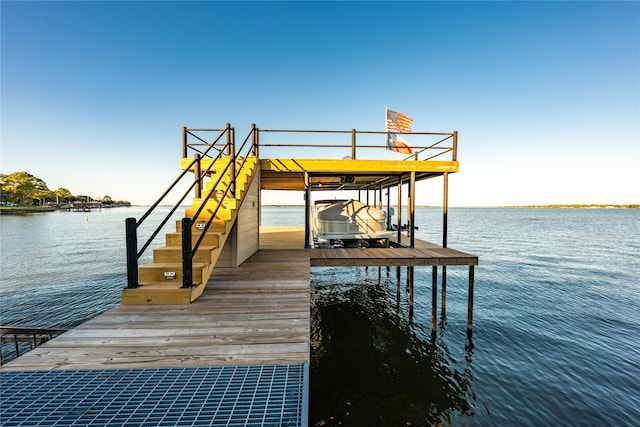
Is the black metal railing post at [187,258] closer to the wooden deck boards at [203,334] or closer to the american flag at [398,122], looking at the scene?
the wooden deck boards at [203,334]

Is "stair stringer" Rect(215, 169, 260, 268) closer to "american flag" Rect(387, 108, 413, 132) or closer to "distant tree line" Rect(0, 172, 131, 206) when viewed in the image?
"american flag" Rect(387, 108, 413, 132)

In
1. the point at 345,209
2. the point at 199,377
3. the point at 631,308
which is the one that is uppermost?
the point at 345,209

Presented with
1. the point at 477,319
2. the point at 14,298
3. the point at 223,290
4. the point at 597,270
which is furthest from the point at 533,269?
the point at 14,298

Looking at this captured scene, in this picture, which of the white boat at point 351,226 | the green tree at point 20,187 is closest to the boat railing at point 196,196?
the white boat at point 351,226

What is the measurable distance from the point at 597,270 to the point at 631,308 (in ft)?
34.6

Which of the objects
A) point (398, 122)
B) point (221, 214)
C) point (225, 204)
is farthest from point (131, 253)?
point (398, 122)

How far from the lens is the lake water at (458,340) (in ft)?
22.3

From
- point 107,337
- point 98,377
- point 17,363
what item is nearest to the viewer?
point 98,377

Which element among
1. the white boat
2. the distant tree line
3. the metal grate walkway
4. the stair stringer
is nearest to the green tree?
the distant tree line

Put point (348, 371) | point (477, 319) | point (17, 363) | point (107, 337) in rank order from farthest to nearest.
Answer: point (477, 319)
point (348, 371)
point (107, 337)
point (17, 363)

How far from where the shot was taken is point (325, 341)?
33.0 feet

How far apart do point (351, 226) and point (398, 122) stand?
4.51m

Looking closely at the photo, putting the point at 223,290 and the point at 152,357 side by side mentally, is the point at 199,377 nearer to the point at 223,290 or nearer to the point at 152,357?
the point at 152,357

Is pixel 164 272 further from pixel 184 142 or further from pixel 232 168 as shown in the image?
pixel 184 142
